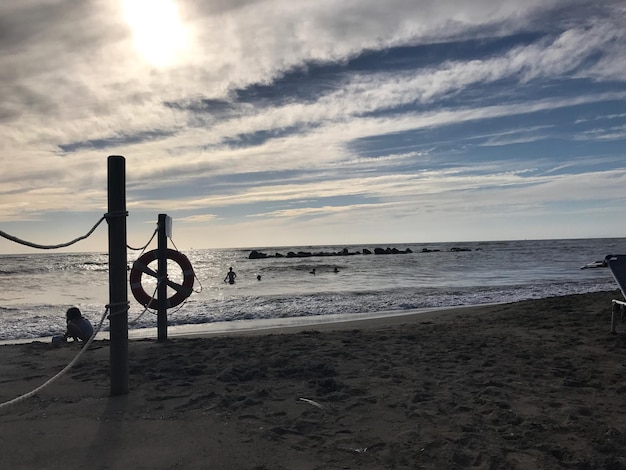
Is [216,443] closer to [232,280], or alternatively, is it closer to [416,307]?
[416,307]

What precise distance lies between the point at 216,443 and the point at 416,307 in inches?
452

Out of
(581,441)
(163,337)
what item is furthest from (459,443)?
(163,337)

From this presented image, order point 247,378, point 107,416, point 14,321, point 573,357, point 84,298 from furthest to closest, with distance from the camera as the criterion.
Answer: point 84,298 → point 14,321 → point 573,357 → point 247,378 → point 107,416

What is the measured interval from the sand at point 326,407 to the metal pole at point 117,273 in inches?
8.4

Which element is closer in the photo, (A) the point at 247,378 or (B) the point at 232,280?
(A) the point at 247,378

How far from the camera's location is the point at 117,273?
405 cm

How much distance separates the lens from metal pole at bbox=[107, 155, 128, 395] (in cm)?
401

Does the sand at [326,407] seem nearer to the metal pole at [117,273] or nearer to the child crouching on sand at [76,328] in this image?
the metal pole at [117,273]

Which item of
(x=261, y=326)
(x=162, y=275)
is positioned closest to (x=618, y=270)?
(x=162, y=275)

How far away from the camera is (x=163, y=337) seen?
669cm

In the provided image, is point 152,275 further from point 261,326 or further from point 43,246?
point 261,326

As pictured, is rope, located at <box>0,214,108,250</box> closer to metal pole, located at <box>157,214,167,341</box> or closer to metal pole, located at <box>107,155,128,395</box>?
metal pole, located at <box>107,155,128,395</box>

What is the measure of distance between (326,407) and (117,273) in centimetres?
208

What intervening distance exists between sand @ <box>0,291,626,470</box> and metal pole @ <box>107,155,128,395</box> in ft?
0.70
